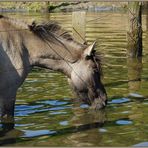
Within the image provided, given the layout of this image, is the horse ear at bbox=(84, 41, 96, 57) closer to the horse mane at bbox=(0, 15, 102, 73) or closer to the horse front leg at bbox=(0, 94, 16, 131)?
the horse mane at bbox=(0, 15, 102, 73)

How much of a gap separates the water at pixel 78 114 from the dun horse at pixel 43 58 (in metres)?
0.37

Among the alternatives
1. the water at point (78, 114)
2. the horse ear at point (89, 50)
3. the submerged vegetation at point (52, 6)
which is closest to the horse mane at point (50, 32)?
the horse ear at point (89, 50)

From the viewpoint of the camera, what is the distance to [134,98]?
34.5ft

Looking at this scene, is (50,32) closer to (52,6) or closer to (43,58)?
(43,58)

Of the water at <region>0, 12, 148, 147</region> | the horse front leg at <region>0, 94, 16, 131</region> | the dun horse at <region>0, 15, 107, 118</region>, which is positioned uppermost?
the dun horse at <region>0, 15, 107, 118</region>

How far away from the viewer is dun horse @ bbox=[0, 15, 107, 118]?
8211 mm

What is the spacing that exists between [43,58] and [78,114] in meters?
1.42

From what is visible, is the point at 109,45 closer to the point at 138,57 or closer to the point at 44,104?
the point at 138,57

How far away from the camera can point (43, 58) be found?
8.75m

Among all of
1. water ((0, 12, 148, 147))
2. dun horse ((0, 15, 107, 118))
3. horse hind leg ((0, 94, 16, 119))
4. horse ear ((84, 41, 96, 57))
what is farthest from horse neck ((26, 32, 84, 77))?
horse hind leg ((0, 94, 16, 119))

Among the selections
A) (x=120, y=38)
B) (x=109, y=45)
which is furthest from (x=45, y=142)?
(x=120, y=38)

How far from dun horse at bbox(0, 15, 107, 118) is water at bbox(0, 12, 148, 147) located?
0.37m

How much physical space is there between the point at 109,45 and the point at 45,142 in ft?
40.7

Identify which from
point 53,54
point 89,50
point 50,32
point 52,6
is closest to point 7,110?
point 53,54
